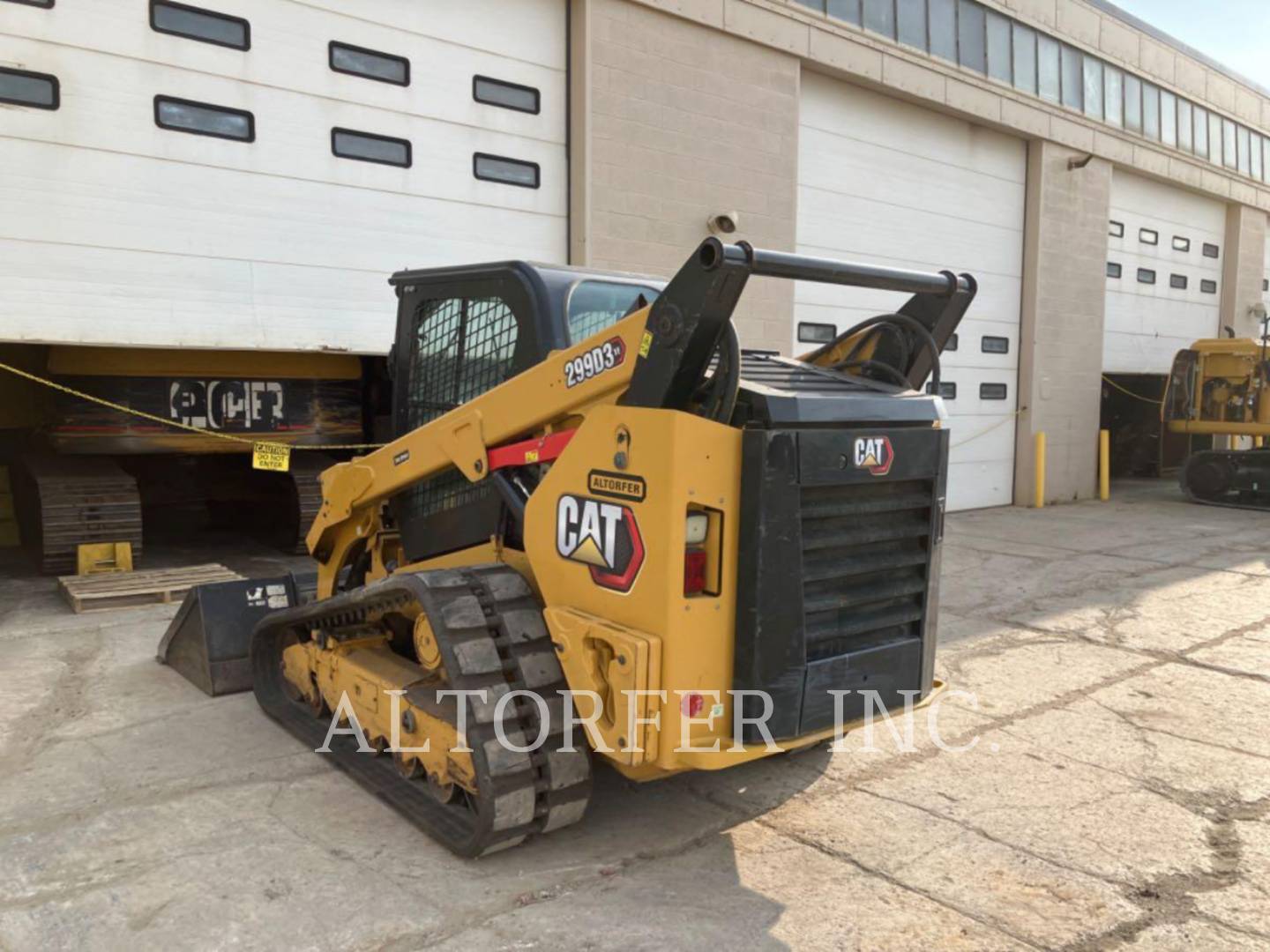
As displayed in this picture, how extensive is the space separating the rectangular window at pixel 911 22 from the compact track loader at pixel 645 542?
9.40 m

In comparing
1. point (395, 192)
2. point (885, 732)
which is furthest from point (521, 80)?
point (885, 732)

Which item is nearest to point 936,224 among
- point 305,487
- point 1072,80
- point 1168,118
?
point 1072,80

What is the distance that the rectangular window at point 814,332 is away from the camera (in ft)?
36.5

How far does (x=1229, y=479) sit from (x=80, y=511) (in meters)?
14.4

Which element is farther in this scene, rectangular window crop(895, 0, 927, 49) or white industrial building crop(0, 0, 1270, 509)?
rectangular window crop(895, 0, 927, 49)

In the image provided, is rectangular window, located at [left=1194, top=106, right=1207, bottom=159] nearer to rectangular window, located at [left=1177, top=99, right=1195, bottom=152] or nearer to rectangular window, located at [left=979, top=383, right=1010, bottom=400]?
rectangular window, located at [left=1177, top=99, right=1195, bottom=152]

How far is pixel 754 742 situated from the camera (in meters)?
3.00

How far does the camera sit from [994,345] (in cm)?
1359

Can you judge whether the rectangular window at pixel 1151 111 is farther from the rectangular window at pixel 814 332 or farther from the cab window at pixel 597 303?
the cab window at pixel 597 303

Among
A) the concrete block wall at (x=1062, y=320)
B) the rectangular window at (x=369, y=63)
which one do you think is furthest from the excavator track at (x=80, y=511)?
the concrete block wall at (x=1062, y=320)

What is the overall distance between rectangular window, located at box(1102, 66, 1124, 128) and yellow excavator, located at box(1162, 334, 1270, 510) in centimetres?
370

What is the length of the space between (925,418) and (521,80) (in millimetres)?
6611

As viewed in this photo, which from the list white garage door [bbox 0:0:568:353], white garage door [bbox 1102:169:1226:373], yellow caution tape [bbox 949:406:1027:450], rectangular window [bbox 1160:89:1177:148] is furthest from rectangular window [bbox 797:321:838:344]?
rectangular window [bbox 1160:89:1177:148]

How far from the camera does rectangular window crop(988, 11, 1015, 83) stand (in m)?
12.9
